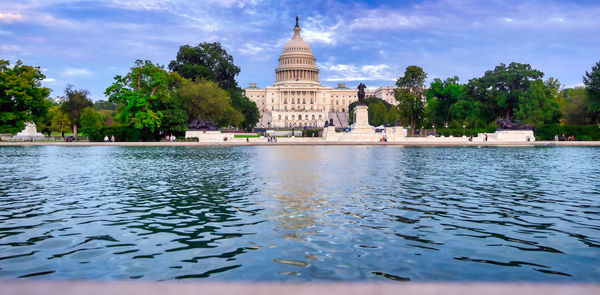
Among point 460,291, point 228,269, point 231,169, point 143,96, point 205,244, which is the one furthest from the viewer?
point 143,96

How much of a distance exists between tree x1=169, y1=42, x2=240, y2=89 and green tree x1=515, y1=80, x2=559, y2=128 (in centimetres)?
4557

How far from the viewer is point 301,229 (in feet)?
29.7

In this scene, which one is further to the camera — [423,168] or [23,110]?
[23,110]

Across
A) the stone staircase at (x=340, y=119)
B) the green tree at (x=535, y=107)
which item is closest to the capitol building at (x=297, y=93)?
the stone staircase at (x=340, y=119)

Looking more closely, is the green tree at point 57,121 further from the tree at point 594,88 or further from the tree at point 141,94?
the tree at point 594,88

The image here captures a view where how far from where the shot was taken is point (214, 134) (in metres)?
58.1

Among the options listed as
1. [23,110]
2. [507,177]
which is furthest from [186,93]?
[507,177]

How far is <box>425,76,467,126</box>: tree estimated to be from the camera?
73.6m

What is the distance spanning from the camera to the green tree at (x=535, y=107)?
6506 cm

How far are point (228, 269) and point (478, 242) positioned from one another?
4.29 metres

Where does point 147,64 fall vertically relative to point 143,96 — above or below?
above

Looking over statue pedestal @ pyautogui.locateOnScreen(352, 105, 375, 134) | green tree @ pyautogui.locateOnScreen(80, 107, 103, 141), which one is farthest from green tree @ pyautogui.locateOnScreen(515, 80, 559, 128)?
green tree @ pyautogui.locateOnScreen(80, 107, 103, 141)

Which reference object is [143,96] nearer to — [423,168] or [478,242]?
[423,168]

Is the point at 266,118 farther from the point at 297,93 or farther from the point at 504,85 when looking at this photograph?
the point at 504,85
